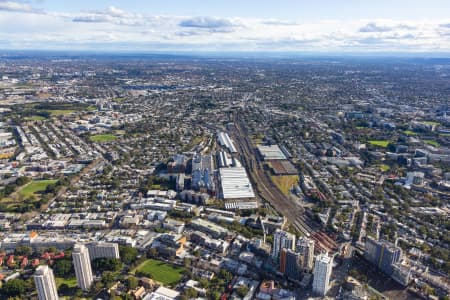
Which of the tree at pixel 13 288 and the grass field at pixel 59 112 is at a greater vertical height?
the grass field at pixel 59 112

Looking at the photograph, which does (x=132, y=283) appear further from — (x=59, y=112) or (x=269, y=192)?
(x=59, y=112)

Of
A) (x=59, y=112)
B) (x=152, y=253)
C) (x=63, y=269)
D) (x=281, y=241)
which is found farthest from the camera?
(x=59, y=112)

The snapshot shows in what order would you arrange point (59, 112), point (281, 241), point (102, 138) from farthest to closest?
point (59, 112)
point (102, 138)
point (281, 241)

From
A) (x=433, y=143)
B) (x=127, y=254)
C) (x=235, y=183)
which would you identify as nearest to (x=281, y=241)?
(x=127, y=254)

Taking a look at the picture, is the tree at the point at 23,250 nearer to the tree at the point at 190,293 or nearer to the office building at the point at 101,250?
the office building at the point at 101,250

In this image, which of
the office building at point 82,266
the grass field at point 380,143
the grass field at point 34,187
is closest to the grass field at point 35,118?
the grass field at point 34,187

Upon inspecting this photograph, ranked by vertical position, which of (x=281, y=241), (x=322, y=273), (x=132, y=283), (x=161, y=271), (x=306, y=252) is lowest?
(x=161, y=271)

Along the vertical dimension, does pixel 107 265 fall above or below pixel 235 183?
below

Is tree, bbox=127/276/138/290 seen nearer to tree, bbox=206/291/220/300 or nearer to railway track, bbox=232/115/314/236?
tree, bbox=206/291/220/300

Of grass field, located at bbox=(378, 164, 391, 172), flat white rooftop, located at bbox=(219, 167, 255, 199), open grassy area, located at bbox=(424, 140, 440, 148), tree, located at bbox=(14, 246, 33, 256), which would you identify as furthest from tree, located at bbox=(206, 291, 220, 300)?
open grassy area, located at bbox=(424, 140, 440, 148)
